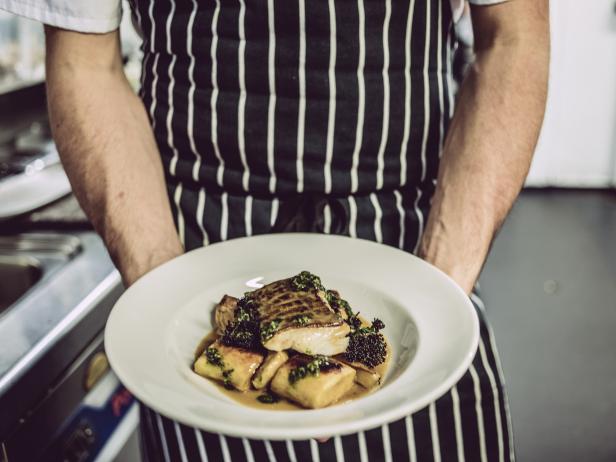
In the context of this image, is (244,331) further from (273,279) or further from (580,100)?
(580,100)

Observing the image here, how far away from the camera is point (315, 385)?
2.45 feet

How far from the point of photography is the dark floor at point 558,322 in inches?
102

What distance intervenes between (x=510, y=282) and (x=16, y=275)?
2.90 m

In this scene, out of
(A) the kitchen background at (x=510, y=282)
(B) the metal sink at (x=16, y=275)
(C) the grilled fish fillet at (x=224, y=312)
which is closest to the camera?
(C) the grilled fish fillet at (x=224, y=312)

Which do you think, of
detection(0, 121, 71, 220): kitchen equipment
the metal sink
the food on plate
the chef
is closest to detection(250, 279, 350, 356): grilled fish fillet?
the food on plate

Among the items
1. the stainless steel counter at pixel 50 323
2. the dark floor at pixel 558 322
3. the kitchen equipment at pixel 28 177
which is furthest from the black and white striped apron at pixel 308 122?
the dark floor at pixel 558 322

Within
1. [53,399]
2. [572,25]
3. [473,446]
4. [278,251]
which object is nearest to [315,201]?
[278,251]

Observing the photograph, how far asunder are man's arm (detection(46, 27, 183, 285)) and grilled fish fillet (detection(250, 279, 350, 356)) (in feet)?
1.04

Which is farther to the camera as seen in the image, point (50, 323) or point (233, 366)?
point (50, 323)

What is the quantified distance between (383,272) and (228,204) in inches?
14.3

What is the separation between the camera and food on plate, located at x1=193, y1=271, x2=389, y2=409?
0.81m

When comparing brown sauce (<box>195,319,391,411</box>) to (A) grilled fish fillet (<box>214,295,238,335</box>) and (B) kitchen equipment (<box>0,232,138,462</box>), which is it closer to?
(A) grilled fish fillet (<box>214,295,238,335</box>)

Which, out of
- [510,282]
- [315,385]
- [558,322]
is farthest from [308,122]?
[510,282]

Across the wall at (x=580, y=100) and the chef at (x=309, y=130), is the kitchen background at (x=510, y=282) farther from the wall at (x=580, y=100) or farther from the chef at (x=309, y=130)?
the chef at (x=309, y=130)
